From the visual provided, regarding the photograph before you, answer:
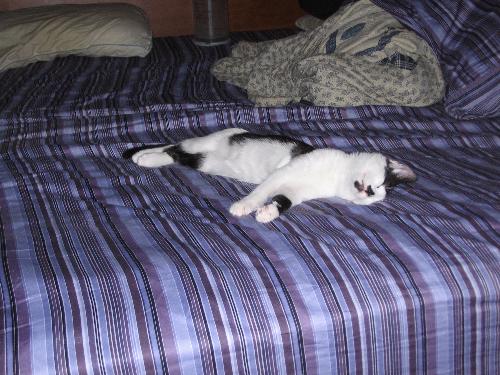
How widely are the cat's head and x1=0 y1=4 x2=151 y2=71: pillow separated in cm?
147

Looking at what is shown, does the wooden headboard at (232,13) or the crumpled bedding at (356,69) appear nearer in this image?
the crumpled bedding at (356,69)

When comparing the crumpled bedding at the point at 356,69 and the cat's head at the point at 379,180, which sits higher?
the crumpled bedding at the point at 356,69

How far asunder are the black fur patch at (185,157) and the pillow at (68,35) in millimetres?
1111

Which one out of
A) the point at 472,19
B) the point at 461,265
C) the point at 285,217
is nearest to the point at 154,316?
the point at 285,217

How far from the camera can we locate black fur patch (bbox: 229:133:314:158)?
136 cm

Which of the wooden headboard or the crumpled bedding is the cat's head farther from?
the wooden headboard

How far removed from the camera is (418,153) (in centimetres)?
145

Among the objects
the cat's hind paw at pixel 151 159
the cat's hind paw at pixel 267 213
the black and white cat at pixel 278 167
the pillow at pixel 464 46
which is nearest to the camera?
the cat's hind paw at pixel 267 213

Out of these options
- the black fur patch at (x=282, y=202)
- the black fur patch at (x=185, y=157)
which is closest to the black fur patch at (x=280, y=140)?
the black fur patch at (x=185, y=157)

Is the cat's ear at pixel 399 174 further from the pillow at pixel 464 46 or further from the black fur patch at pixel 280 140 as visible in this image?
the pillow at pixel 464 46

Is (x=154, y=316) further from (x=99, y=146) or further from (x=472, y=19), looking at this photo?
(x=472, y=19)

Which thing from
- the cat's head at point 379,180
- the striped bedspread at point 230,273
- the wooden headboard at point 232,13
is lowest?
the striped bedspread at point 230,273

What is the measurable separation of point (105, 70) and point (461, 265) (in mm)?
1696

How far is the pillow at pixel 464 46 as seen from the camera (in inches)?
60.9
